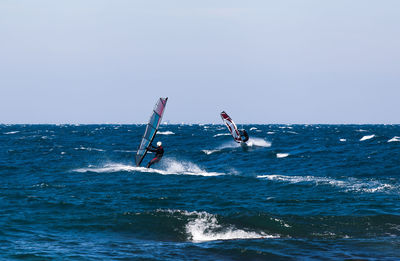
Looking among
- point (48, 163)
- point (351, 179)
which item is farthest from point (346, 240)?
point (48, 163)

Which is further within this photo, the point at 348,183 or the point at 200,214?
the point at 348,183

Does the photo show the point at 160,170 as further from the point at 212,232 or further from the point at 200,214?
the point at 212,232

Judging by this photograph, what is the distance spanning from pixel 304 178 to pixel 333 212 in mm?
9215

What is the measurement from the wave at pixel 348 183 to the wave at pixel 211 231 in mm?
8810

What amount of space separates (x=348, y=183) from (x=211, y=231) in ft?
38.7

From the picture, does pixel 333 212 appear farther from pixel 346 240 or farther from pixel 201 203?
pixel 201 203

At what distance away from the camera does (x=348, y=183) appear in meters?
23.2

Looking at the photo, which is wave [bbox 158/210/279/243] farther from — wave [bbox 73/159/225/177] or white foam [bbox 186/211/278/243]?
wave [bbox 73/159/225/177]

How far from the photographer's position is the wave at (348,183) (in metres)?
21.1

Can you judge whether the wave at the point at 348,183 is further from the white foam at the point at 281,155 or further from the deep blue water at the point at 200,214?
the white foam at the point at 281,155

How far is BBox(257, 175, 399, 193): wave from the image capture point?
69.2ft

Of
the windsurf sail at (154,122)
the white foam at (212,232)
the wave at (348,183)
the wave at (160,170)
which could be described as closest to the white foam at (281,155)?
the wave at (160,170)

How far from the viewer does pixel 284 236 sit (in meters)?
13.3

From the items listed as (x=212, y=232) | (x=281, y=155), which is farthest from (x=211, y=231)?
(x=281, y=155)
